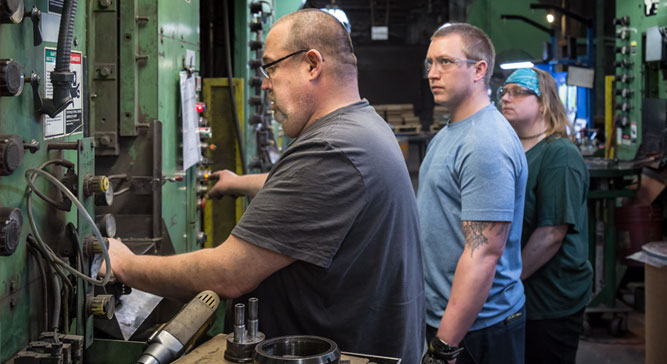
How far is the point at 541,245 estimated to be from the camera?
292 cm

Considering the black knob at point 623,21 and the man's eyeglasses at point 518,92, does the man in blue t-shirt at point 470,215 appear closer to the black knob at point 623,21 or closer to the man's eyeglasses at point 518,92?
the man's eyeglasses at point 518,92

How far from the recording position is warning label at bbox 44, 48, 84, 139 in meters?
1.54

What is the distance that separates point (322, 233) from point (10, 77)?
28.1 inches

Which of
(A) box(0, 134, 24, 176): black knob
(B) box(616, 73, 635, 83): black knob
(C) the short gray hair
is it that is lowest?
(A) box(0, 134, 24, 176): black knob

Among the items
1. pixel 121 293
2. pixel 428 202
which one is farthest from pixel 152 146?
pixel 428 202

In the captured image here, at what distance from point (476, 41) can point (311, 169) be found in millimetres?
1136

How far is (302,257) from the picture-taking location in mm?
1574

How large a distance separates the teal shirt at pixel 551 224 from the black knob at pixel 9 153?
2158mm

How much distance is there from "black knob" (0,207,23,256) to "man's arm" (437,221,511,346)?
1.31 m

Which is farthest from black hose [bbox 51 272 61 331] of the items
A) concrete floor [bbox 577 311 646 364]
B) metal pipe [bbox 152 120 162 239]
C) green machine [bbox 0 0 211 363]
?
concrete floor [bbox 577 311 646 364]

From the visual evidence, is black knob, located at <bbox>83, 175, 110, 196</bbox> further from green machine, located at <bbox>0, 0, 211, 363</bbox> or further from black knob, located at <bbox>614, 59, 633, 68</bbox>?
black knob, located at <bbox>614, 59, 633, 68</bbox>

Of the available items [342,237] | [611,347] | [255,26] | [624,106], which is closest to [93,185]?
[342,237]

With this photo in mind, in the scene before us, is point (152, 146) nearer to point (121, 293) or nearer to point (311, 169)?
point (121, 293)

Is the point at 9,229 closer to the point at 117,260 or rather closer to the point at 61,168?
the point at 61,168
